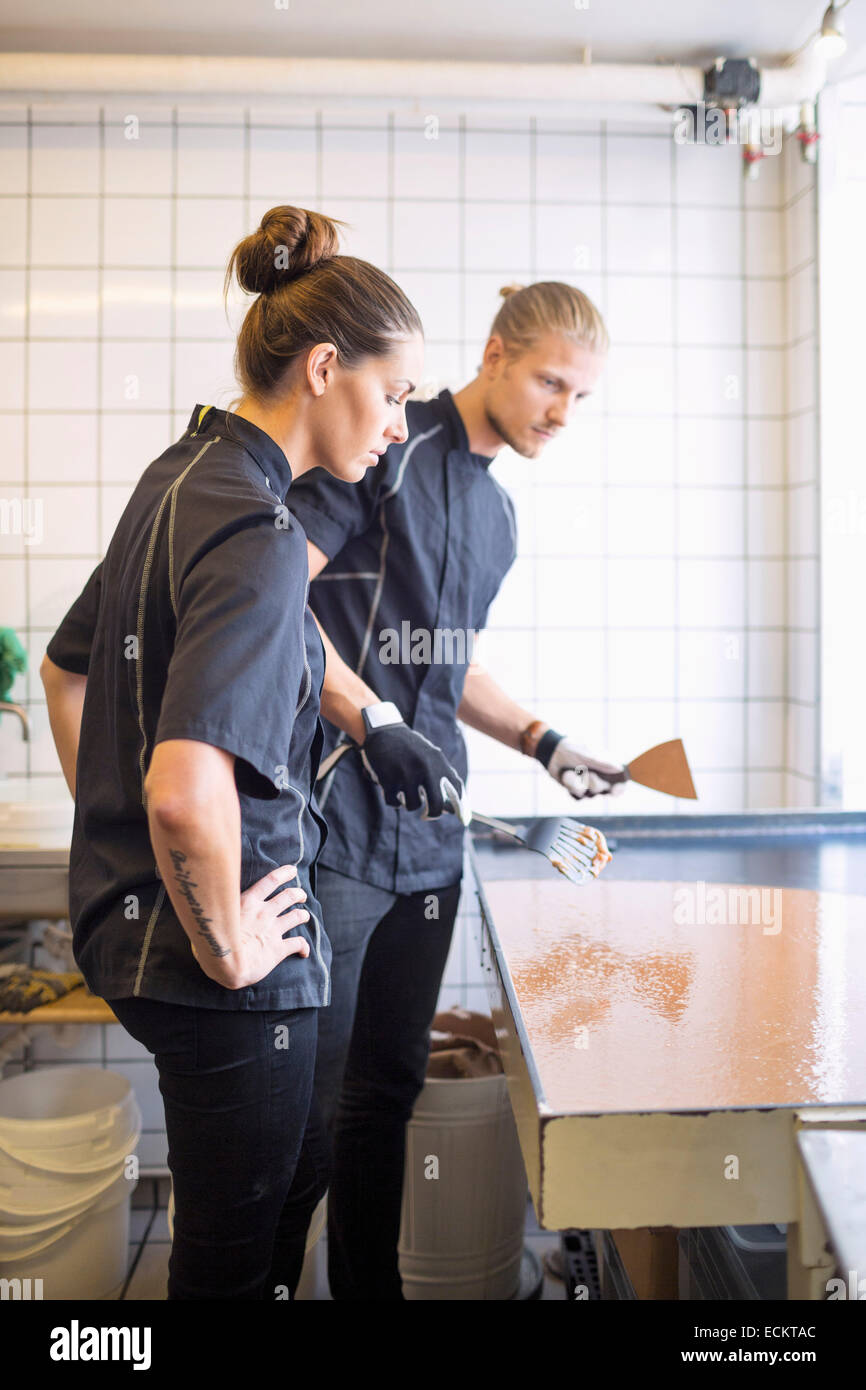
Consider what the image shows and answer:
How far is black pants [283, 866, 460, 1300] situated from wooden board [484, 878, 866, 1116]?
224 mm

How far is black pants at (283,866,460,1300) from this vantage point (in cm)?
165

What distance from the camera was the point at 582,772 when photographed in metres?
1.80

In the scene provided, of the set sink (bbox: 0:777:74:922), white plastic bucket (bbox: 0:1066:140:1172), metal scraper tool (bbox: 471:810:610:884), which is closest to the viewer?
metal scraper tool (bbox: 471:810:610:884)

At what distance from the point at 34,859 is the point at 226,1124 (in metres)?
1.17

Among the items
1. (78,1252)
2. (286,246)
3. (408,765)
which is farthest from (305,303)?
(78,1252)

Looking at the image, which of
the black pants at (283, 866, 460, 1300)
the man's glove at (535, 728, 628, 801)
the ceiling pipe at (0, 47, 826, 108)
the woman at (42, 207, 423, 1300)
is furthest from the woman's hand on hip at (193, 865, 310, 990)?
the ceiling pipe at (0, 47, 826, 108)

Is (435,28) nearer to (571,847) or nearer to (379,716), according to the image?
(379,716)

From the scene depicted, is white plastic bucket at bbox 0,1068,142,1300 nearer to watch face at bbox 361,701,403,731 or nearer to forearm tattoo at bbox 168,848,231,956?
watch face at bbox 361,701,403,731

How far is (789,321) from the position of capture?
255 centimetres

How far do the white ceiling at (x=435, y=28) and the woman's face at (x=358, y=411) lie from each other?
4.71ft

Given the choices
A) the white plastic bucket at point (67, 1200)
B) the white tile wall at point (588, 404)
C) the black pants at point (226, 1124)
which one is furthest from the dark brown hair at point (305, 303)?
the white plastic bucket at point (67, 1200)

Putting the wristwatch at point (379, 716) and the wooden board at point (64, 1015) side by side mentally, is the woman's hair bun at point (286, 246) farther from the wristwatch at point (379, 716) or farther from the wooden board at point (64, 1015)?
the wooden board at point (64, 1015)

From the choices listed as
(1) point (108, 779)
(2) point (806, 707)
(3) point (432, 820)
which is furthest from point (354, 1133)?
(2) point (806, 707)

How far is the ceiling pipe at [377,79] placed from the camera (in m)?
2.25
